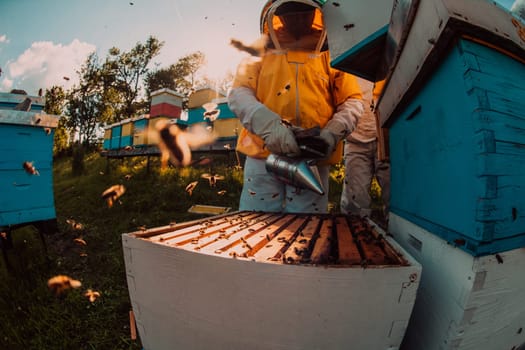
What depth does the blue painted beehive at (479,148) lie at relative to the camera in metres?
0.59

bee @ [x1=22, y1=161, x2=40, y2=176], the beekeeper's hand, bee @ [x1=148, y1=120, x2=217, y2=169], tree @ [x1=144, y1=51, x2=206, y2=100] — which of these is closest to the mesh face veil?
the beekeeper's hand

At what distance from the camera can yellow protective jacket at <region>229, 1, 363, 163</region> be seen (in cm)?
202

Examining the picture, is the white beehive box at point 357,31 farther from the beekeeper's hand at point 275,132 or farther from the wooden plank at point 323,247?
the wooden plank at point 323,247

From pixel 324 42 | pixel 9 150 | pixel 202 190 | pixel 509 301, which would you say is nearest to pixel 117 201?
pixel 202 190

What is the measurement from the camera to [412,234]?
1052mm

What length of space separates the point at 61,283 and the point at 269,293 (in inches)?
97.6

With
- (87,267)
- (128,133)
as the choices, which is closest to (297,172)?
(87,267)

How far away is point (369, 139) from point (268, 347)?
2493 mm

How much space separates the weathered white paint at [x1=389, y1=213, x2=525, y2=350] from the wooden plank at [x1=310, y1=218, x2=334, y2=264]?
1.03 feet

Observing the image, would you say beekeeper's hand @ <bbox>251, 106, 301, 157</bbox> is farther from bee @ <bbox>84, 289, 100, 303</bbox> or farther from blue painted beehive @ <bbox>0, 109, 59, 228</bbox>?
blue painted beehive @ <bbox>0, 109, 59, 228</bbox>

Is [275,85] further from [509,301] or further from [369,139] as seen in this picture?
[509,301]

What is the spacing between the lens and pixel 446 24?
598 mm

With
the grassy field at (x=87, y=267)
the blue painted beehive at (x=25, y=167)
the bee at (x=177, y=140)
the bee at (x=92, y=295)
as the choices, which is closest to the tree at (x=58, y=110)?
the bee at (x=177, y=140)

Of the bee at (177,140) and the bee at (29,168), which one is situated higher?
the bee at (177,140)
